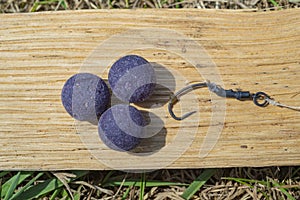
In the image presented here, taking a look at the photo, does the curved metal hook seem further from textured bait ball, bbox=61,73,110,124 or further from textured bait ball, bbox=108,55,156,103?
textured bait ball, bbox=61,73,110,124

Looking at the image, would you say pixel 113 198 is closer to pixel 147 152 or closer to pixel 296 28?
pixel 147 152

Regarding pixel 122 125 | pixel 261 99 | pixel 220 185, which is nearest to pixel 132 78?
pixel 122 125

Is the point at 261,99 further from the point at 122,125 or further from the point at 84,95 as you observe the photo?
the point at 84,95

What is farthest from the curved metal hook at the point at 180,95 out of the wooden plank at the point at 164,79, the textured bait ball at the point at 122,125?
the textured bait ball at the point at 122,125

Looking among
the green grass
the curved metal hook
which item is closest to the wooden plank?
the curved metal hook

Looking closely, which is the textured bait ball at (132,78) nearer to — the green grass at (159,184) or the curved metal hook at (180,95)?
the curved metal hook at (180,95)

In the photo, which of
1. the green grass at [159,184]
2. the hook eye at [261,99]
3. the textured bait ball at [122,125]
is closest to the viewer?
the textured bait ball at [122,125]
